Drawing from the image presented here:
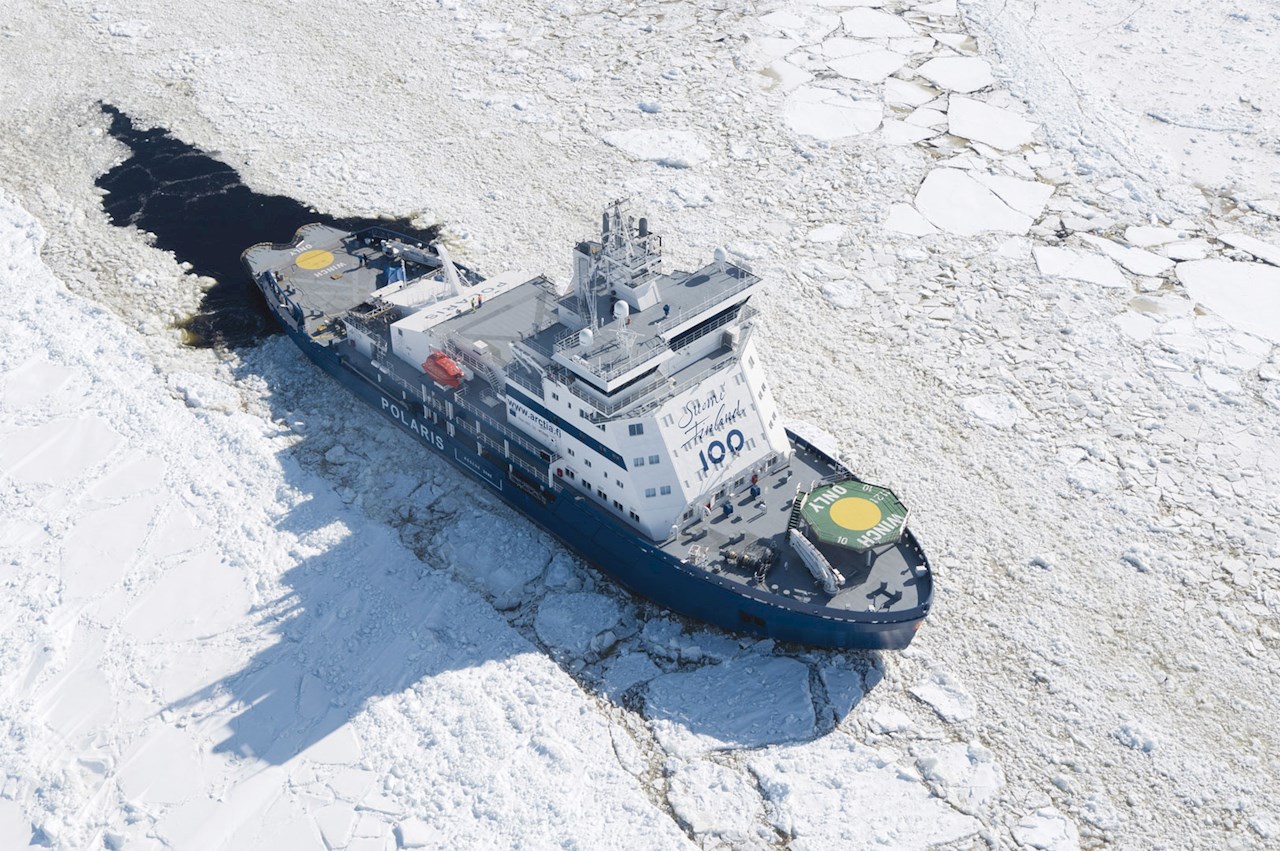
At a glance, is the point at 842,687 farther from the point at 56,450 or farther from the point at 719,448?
the point at 56,450

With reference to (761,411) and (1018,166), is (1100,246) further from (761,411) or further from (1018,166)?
(761,411)

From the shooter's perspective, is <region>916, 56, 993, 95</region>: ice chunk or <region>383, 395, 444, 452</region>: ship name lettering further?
<region>916, 56, 993, 95</region>: ice chunk

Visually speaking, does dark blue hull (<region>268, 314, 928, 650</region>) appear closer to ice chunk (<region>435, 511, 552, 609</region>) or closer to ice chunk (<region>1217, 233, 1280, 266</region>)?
ice chunk (<region>435, 511, 552, 609</region>)

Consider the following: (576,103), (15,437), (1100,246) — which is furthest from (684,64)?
(15,437)

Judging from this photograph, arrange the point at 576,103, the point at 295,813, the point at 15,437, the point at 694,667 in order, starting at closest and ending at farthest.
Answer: the point at 295,813 < the point at 694,667 < the point at 15,437 < the point at 576,103

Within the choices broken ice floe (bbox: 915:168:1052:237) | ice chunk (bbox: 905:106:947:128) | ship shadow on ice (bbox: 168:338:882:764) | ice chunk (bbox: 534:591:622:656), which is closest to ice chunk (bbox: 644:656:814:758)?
ship shadow on ice (bbox: 168:338:882:764)

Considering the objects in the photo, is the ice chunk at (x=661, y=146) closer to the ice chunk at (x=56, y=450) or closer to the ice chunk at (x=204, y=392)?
the ice chunk at (x=204, y=392)
